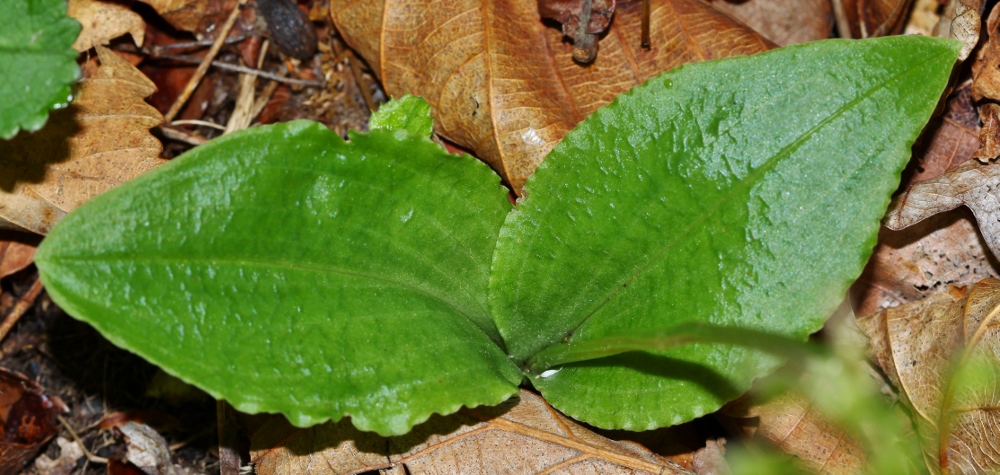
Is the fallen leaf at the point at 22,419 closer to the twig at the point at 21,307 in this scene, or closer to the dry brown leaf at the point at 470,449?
Result: the twig at the point at 21,307

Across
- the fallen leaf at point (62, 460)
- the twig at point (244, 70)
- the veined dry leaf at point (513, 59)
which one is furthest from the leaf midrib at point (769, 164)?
the fallen leaf at point (62, 460)

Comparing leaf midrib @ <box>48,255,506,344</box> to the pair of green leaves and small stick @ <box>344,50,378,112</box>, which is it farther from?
small stick @ <box>344,50,378,112</box>

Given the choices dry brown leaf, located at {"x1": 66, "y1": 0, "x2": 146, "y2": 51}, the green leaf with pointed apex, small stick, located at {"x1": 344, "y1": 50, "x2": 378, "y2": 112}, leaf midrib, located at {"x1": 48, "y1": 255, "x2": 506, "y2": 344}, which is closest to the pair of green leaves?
leaf midrib, located at {"x1": 48, "y1": 255, "x2": 506, "y2": 344}

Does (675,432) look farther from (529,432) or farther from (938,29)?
(938,29)

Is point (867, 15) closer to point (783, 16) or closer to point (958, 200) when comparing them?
point (783, 16)

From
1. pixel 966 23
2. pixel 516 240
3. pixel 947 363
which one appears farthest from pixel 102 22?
pixel 947 363

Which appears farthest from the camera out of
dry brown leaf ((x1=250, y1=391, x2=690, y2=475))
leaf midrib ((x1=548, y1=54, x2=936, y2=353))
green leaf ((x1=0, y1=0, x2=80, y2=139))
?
dry brown leaf ((x1=250, y1=391, x2=690, y2=475))
